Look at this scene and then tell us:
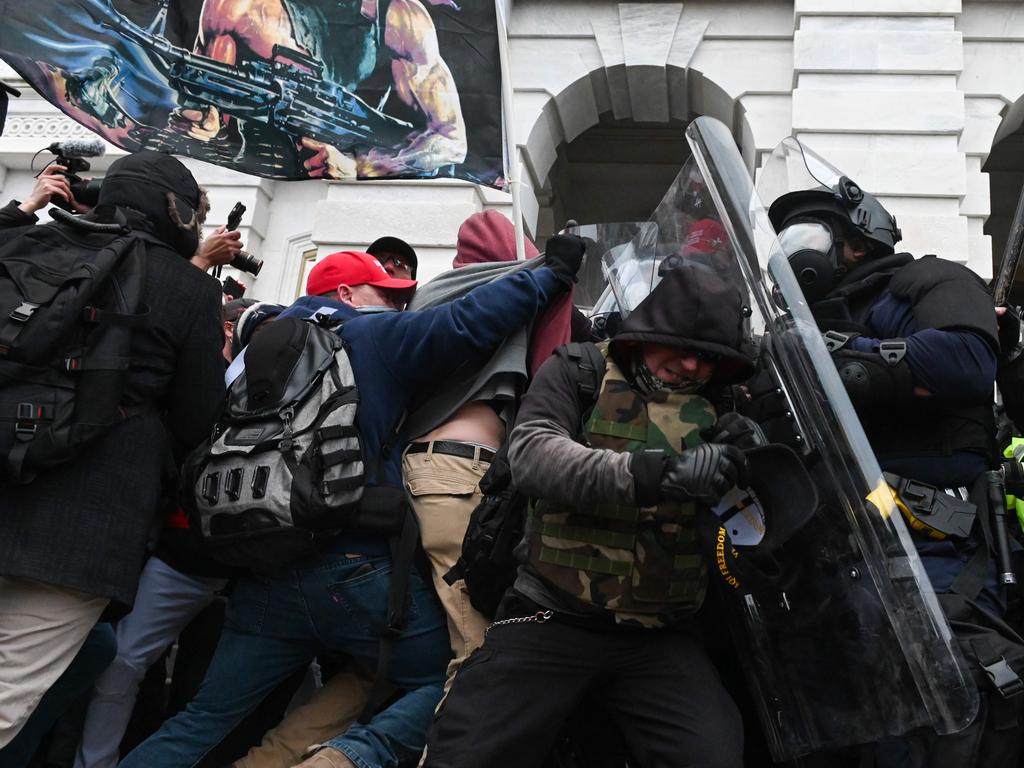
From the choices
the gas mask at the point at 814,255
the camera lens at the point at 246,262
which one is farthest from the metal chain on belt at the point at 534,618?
the camera lens at the point at 246,262

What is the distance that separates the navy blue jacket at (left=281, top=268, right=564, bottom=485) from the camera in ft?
9.53

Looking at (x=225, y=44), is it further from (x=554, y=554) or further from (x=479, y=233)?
(x=554, y=554)

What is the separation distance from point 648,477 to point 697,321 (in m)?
0.47

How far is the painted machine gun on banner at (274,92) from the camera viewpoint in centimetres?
443

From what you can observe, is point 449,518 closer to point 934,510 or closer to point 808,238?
point 934,510

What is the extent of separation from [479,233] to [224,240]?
0.90 meters

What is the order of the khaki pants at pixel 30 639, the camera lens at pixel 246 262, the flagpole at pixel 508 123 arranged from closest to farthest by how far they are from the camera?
1. the khaki pants at pixel 30 639
2. the camera lens at pixel 246 262
3. the flagpole at pixel 508 123

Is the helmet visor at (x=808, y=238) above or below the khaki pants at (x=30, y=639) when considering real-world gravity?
above

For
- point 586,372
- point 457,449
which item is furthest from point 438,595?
point 586,372

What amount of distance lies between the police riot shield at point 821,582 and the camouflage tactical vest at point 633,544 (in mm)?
121

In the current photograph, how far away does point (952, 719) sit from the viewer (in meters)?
2.17

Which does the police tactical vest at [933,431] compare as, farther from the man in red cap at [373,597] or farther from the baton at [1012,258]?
the baton at [1012,258]

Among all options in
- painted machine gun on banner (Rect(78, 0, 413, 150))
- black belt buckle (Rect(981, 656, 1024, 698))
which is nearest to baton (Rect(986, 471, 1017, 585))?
black belt buckle (Rect(981, 656, 1024, 698))

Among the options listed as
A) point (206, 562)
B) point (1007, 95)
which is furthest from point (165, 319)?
point (1007, 95)
